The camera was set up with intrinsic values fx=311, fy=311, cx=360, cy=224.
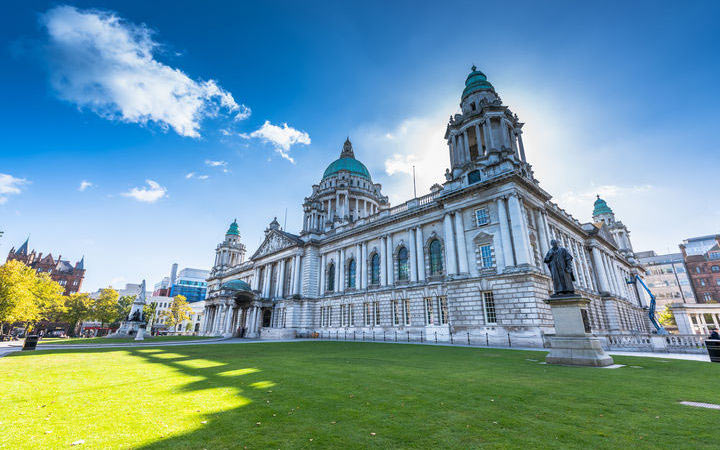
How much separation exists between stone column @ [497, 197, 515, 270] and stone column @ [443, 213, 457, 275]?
449 cm

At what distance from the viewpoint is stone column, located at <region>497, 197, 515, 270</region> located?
2569 cm

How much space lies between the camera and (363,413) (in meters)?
5.80

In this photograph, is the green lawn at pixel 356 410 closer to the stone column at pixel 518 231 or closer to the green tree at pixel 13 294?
the stone column at pixel 518 231

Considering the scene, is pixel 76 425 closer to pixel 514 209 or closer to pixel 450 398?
pixel 450 398

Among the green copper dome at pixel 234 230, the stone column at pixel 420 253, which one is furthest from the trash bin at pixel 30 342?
the green copper dome at pixel 234 230

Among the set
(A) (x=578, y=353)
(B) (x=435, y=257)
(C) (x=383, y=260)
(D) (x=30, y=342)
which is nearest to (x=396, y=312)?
(C) (x=383, y=260)

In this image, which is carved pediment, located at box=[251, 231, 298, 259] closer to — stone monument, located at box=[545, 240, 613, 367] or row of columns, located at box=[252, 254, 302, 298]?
row of columns, located at box=[252, 254, 302, 298]

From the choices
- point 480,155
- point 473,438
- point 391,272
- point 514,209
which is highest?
point 480,155

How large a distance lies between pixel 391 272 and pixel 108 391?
100 ft

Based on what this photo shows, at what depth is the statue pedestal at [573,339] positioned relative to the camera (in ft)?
40.6

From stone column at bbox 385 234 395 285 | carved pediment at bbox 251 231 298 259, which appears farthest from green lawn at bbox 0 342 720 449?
carved pediment at bbox 251 231 298 259

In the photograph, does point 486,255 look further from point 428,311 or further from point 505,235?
point 428,311

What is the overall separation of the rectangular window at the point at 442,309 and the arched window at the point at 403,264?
18.5 ft

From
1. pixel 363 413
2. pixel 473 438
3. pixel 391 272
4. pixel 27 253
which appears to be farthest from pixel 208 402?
pixel 27 253
